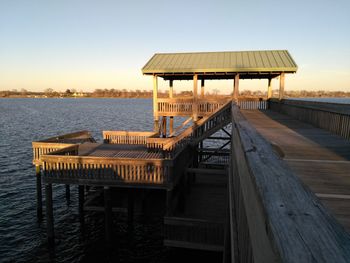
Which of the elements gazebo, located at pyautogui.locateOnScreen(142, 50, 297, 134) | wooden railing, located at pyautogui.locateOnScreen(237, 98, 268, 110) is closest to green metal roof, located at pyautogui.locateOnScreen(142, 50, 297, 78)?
gazebo, located at pyautogui.locateOnScreen(142, 50, 297, 134)

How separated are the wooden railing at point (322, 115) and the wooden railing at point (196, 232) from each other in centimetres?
569

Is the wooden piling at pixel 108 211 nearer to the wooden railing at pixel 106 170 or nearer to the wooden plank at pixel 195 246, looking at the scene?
the wooden railing at pixel 106 170

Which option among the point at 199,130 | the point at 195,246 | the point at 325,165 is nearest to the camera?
the point at 325,165

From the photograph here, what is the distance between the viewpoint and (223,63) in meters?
17.5

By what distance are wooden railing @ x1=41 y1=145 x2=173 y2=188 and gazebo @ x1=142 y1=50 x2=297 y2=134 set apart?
6.58m

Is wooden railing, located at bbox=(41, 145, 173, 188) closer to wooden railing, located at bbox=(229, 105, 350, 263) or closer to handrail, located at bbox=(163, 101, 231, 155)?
handrail, located at bbox=(163, 101, 231, 155)

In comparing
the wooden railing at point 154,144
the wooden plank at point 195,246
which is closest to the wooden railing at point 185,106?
the wooden railing at point 154,144

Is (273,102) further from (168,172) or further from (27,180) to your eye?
(27,180)

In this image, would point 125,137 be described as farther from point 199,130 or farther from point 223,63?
point 223,63

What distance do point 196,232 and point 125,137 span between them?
9.74 metres


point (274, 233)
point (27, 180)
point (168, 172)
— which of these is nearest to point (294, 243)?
point (274, 233)

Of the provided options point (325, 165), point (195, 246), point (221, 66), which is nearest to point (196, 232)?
point (195, 246)

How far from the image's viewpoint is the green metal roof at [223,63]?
52.9 ft

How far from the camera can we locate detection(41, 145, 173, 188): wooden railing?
34.5ft
